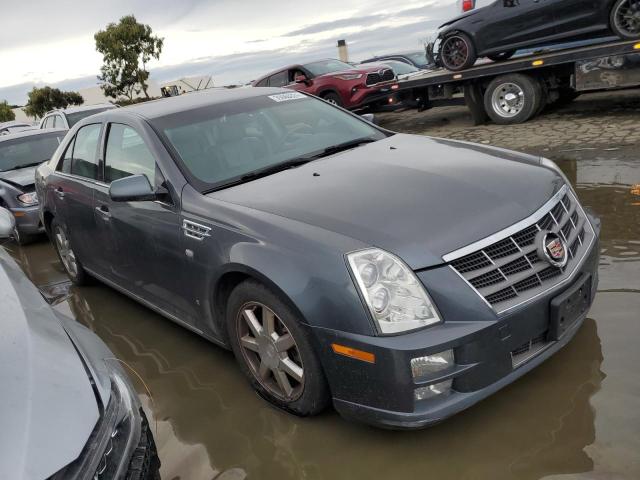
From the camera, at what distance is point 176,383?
3.43 m

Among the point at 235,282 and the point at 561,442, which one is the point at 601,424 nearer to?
the point at 561,442

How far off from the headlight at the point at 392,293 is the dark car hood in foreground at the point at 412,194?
6 cm

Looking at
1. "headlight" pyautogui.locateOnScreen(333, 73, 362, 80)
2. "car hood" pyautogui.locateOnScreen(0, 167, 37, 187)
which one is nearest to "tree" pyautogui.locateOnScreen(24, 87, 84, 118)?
"headlight" pyautogui.locateOnScreen(333, 73, 362, 80)

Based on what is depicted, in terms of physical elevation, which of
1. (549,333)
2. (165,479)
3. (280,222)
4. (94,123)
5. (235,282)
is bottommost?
(165,479)

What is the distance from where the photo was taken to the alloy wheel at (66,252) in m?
5.11

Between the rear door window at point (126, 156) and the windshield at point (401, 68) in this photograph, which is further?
the windshield at point (401, 68)

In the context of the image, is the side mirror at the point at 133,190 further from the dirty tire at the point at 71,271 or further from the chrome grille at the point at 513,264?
the dirty tire at the point at 71,271

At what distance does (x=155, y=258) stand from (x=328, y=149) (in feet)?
4.12

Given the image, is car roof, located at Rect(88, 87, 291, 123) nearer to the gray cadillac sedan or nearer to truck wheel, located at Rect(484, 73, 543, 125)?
the gray cadillac sedan

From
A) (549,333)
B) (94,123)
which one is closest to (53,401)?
(549,333)

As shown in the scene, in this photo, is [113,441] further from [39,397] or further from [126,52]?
[126,52]

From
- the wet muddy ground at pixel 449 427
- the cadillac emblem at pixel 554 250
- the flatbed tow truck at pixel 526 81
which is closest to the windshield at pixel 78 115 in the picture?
the flatbed tow truck at pixel 526 81

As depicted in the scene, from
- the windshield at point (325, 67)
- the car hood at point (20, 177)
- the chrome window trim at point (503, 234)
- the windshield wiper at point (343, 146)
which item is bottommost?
the chrome window trim at point (503, 234)

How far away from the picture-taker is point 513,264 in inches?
97.0
